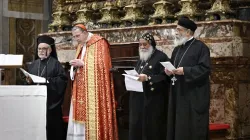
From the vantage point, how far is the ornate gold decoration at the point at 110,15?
10.6m

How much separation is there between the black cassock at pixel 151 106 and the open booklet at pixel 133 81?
0.47ft

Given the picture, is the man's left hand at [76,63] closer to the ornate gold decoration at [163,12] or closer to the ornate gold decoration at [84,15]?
the ornate gold decoration at [163,12]

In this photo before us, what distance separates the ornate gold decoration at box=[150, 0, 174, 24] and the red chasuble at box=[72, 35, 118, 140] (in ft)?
4.83

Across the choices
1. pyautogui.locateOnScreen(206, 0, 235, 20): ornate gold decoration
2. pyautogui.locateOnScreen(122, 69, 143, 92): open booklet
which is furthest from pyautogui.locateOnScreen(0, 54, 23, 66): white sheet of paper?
pyautogui.locateOnScreen(206, 0, 235, 20): ornate gold decoration

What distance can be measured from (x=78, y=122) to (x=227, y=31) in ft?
7.70

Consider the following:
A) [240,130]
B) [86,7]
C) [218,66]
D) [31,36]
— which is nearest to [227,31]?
[218,66]

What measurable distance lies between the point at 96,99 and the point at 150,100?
0.89m

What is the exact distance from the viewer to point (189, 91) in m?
7.31

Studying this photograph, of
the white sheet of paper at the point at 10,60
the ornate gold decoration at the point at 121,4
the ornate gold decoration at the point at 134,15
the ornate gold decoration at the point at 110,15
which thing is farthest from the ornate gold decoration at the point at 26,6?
the white sheet of paper at the point at 10,60

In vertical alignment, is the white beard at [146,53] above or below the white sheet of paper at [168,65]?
above

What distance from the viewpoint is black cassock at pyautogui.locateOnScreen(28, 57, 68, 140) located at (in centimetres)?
855

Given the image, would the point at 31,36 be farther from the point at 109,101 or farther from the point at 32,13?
the point at 109,101

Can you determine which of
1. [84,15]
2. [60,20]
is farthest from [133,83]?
[60,20]

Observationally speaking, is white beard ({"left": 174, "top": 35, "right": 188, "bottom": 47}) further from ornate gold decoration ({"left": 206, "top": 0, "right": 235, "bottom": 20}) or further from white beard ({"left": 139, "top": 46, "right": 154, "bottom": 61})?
ornate gold decoration ({"left": 206, "top": 0, "right": 235, "bottom": 20})
